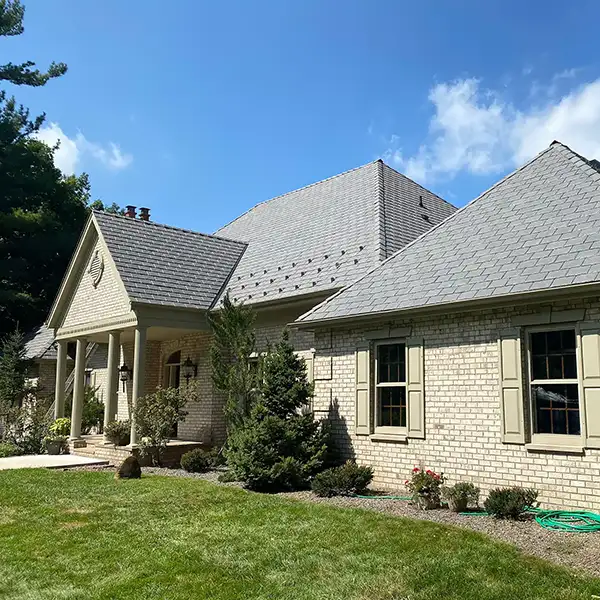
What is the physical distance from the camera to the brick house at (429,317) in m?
9.20

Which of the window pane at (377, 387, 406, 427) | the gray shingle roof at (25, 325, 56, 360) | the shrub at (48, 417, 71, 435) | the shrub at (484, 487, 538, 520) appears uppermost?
the gray shingle roof at (25, 325, 56, 360)

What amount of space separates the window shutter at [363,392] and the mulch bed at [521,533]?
1.77 m

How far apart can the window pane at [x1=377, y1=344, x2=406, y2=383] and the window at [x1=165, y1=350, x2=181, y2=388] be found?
9510 millimetres

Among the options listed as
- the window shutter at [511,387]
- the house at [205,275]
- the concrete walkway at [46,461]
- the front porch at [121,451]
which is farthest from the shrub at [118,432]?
the window shutter at [511,387]

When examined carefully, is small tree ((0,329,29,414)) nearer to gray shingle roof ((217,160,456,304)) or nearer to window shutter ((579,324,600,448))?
gray shingle roof ((217,160,456,304))

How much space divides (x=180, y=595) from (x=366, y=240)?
11.1 m

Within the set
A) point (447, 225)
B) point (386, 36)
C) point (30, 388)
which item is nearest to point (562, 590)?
point (447, 225)

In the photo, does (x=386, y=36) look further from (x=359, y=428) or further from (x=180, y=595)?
(x=180, y=595)

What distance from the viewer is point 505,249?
10.9 m

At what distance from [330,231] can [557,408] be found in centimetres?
928

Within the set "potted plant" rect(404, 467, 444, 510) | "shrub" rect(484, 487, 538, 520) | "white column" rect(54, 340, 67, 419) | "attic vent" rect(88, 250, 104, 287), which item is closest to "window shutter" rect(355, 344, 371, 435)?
"potted plant" rect(404, 467, 444, 510)

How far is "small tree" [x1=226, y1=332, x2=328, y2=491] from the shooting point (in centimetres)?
1119

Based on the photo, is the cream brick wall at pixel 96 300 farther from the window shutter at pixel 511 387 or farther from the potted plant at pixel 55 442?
the window shutter at pixel 511 387

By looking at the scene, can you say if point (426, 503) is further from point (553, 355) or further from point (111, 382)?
point (111, 382)
